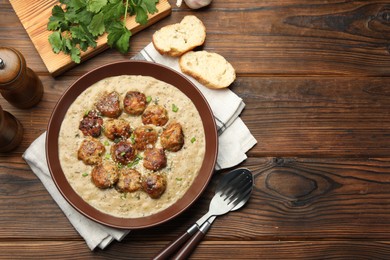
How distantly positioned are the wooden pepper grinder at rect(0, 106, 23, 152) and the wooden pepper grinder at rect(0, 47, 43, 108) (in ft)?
0.38

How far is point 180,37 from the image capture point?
10.5 feet

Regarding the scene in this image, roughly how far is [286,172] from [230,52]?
85 centimetres

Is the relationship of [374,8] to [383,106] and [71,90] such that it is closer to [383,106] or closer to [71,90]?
[383,106]

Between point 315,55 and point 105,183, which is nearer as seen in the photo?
point 105,183

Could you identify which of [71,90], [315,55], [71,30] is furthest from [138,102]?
[315,55]

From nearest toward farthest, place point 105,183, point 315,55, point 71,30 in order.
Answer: point 105,183
point 71,30
point 315,55

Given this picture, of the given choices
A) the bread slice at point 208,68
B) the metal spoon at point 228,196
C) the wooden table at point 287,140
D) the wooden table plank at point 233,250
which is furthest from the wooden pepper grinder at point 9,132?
the metal spoon at point 228,196

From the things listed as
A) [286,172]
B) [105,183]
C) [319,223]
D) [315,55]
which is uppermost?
[315,55]

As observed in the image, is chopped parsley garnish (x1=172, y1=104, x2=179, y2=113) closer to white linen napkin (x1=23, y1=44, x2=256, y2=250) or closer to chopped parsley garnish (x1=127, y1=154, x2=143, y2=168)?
white linen napkin (x1=23, y1=44, x2=256, y2=250)

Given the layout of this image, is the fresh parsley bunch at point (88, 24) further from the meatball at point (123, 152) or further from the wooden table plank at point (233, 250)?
the wooden table plank at point (233, 250)

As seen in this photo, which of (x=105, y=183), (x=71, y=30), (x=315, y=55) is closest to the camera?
(x=105, y=183)

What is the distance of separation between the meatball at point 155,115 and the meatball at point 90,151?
312 millimetres

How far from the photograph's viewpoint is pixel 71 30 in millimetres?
3137

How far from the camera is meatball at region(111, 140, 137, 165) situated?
298 centimetres
